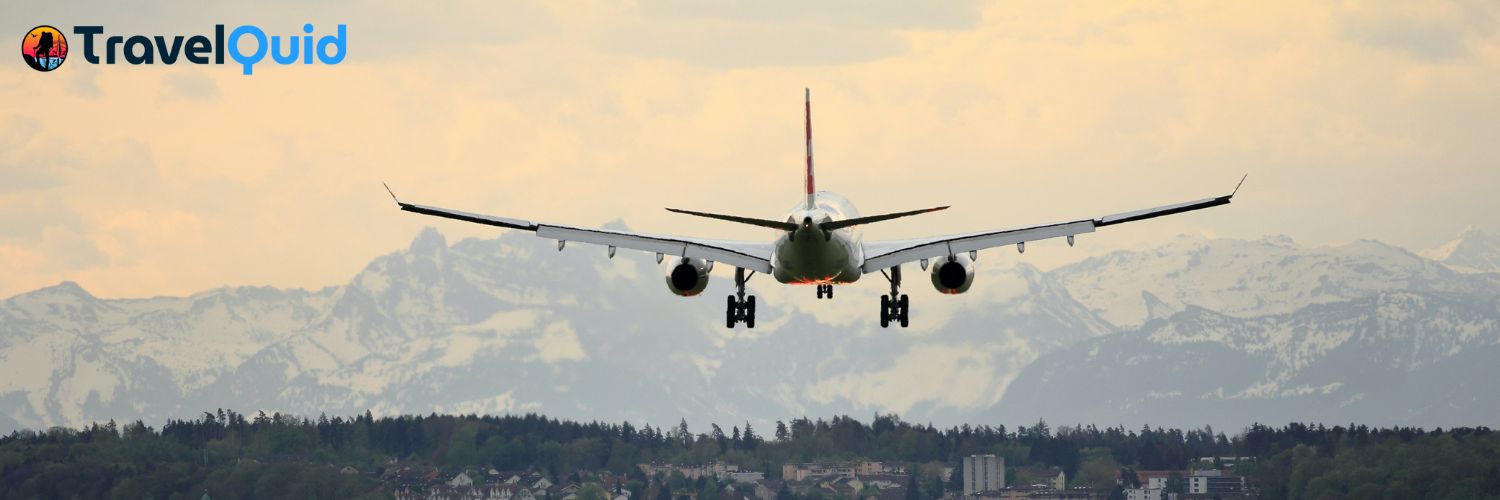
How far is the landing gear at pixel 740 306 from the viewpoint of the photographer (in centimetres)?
9538

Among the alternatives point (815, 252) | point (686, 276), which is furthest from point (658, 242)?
point (815, 252)

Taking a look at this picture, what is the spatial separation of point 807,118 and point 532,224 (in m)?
19.2

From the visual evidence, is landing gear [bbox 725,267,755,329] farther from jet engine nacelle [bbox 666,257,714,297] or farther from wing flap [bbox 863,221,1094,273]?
wing flap [bbox 863,221,1094,273]

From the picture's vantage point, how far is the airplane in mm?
85312

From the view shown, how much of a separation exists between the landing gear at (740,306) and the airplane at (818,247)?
74 mm

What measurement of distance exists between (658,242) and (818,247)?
10887 millimetres

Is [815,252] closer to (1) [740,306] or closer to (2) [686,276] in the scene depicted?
(2) [686,276]

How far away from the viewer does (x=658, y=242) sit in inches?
3698

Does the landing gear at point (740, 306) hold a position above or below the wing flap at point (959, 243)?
below

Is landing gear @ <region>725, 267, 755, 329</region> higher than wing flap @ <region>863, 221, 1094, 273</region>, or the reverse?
wing flap @ <region>863, 221, 1094, 273</region>

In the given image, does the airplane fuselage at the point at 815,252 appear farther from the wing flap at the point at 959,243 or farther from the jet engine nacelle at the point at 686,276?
the jet engine nacelle at the point at 686,276

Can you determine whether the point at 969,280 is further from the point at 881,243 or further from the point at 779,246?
the point at 779,246

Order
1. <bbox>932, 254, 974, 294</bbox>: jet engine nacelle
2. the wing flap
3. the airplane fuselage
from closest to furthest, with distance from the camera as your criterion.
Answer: the airplane fuselage
the wing flap
<bbox>932, 254, 974, 294</bbox>: jet engine nacelle

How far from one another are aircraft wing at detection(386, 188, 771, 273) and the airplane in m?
0.04
